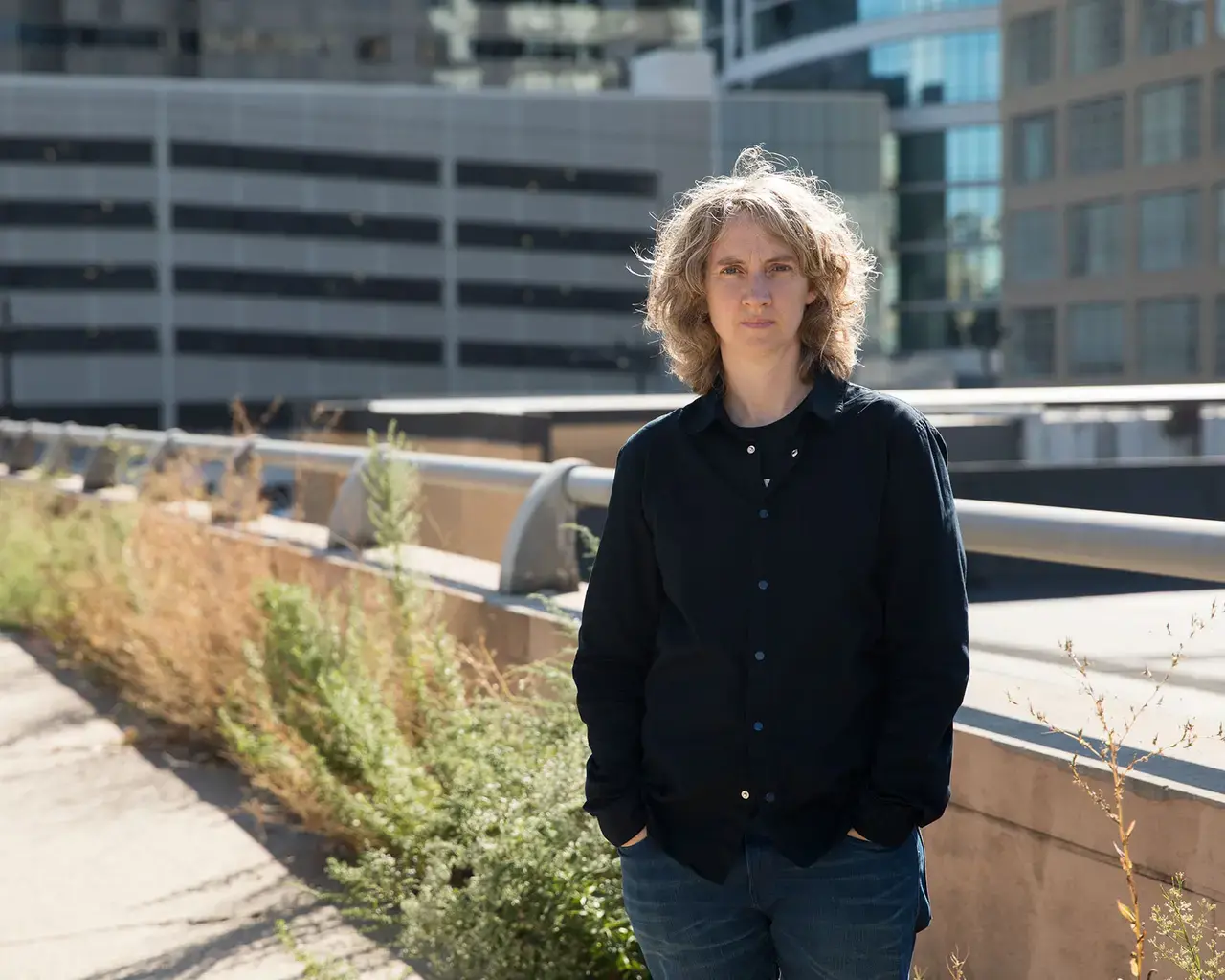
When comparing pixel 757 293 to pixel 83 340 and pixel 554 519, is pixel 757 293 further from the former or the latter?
pixel 83 340

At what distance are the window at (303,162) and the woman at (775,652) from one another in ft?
267

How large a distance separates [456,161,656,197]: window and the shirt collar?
273 ft

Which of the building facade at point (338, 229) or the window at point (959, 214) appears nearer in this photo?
the building facade at point (338, 229)

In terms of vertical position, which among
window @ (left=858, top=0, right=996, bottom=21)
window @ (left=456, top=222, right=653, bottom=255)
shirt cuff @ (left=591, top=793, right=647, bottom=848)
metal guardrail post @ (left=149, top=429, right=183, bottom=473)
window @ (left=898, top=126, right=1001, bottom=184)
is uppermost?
window @ (left=858, top=0, right=996, bottom=21)

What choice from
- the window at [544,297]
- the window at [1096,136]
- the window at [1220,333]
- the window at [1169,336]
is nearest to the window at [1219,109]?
the window at [1096,136]

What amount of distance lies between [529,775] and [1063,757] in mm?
1534

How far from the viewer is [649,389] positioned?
82500 millimetres

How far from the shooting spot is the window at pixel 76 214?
7719cm

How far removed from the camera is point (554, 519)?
19.6ft

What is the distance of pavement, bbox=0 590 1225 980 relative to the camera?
3.69 m

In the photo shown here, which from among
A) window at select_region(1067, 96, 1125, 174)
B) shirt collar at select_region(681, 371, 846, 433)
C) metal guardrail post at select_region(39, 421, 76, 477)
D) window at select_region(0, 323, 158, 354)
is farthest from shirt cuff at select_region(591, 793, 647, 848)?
window at select_region(0, 323, 158, 354)

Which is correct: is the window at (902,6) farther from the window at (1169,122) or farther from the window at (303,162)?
the window at (1169,122)

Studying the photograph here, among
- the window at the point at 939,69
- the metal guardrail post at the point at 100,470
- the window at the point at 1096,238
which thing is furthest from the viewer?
the window at the point at 939,69

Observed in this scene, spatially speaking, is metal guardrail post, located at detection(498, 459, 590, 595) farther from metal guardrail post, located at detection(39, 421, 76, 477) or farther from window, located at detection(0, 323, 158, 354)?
window, located at detection(0, 323, 158, 354)
